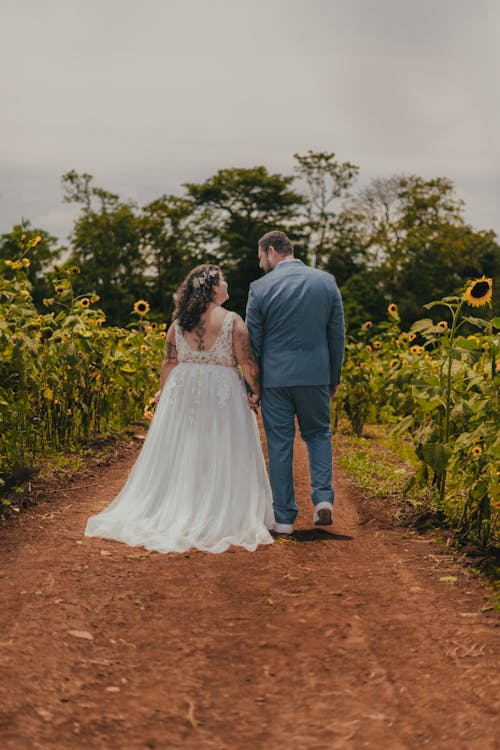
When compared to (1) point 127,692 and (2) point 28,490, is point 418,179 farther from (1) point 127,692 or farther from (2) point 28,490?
(1) point 127,692

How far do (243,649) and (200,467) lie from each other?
7.33 feet

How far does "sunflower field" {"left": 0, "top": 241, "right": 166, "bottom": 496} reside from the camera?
6824 mm

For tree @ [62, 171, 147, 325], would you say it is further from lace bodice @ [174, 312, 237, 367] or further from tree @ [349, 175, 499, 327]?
lace bodice @ [174, 312, 237, 367]

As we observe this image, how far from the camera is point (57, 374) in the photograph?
8805 mm

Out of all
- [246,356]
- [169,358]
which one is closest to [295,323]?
[246,356]

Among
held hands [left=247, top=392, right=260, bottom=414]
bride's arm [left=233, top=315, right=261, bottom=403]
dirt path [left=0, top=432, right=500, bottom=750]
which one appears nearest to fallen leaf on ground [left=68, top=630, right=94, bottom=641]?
dirt path [left=0, top=432, right=500, bottom=750]

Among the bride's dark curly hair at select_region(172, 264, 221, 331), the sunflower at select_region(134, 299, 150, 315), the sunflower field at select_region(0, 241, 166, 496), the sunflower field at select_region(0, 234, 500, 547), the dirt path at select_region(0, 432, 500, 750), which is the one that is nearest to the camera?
the dirt path at select_region(0, 432, 500, 750)

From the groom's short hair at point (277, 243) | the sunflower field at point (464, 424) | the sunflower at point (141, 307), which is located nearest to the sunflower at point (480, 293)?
the sunflower field at point (464, 424)

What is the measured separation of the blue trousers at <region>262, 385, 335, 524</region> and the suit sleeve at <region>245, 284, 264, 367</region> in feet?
1.00

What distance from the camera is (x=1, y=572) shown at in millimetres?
4797

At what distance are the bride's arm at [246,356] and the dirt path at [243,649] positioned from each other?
45.9 inches

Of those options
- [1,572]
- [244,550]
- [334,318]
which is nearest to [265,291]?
[334,318]

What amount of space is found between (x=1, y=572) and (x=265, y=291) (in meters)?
2.57

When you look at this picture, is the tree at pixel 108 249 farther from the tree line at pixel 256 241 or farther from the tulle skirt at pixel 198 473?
the tulle skirt at pixel 198 473
